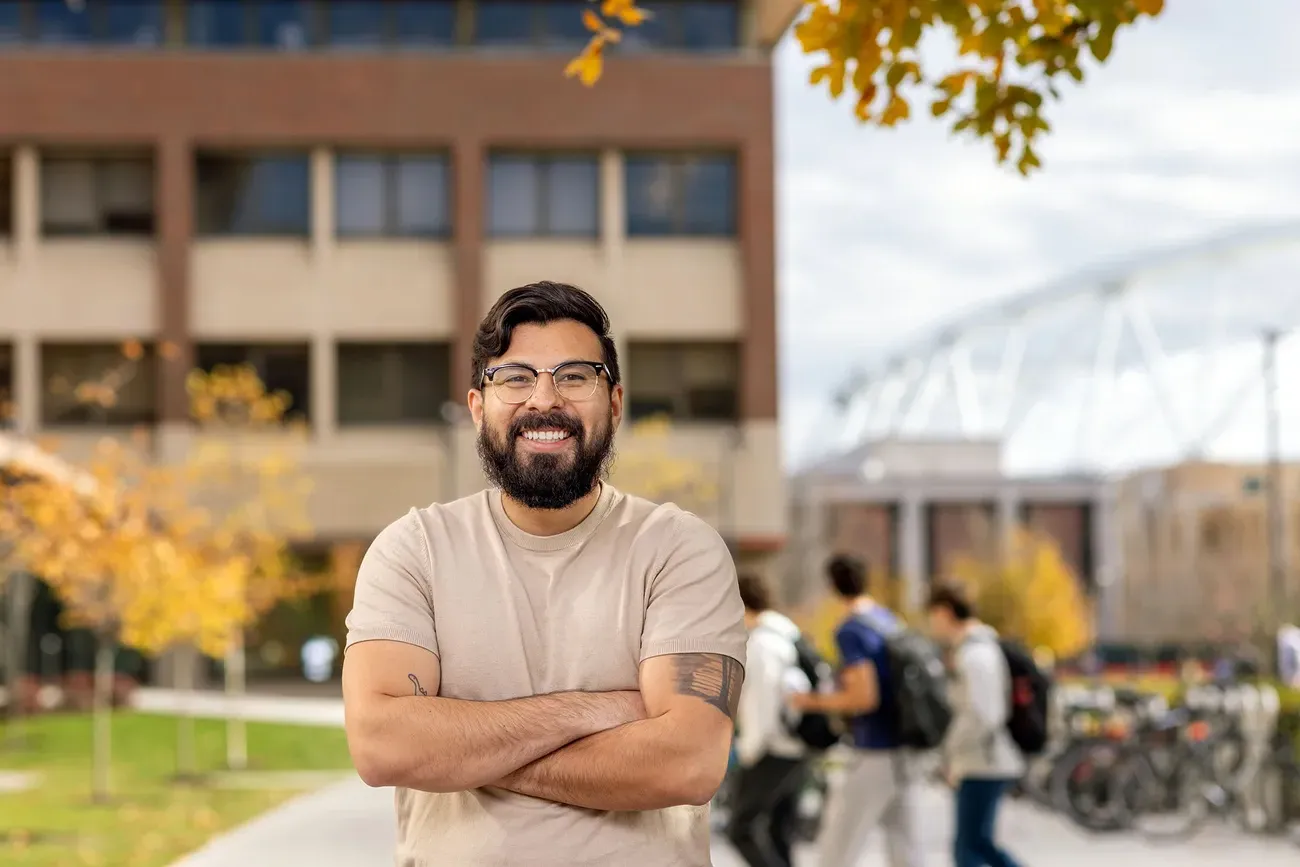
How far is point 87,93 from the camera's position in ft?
152

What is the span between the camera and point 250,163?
47.2 metres

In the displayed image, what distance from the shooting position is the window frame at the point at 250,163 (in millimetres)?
46781

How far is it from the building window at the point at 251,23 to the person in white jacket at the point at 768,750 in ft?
130

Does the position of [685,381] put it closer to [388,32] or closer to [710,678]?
[388,32]

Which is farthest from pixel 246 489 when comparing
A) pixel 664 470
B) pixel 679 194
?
pixel 679 194

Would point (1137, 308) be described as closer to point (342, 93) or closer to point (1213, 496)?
point (1213, 496)

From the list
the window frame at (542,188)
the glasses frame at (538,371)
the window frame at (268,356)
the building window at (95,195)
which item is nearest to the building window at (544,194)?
the window frame at (542,188)

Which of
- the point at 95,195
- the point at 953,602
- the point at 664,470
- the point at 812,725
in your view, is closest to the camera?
the point at 812,725

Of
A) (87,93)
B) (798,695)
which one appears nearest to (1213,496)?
(87,93)

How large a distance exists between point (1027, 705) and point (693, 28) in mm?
38420

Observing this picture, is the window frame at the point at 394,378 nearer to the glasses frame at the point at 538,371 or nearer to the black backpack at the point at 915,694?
the black backpack at the point at 915,694

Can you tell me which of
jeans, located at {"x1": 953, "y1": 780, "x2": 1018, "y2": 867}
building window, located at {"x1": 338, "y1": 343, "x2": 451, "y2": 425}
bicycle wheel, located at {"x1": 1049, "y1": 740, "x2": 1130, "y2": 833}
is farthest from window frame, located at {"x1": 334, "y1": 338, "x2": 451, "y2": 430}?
jeans, located at {"x1": 953, "y1": 780, "x2": 1018, "y2": 867}

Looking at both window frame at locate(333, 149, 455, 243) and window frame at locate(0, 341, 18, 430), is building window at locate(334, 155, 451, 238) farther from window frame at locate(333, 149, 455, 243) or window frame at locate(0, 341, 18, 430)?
window frame at locate(0, 341, 18, 430)

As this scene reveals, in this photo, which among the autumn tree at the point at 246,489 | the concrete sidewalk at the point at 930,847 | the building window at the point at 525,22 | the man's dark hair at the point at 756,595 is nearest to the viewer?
the man's dark hair at the point at 756,595
